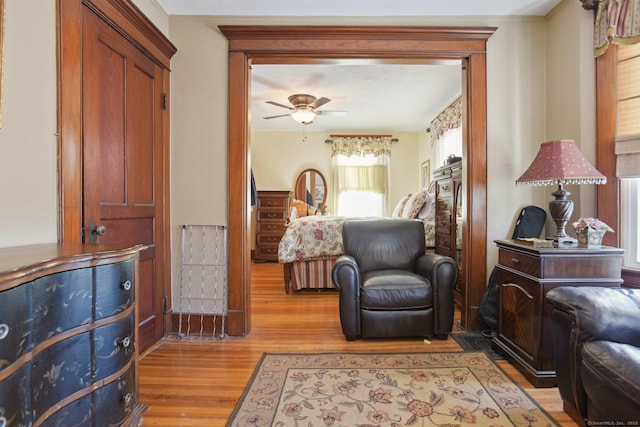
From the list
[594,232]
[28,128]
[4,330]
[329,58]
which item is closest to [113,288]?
[4,330]

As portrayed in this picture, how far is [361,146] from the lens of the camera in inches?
265

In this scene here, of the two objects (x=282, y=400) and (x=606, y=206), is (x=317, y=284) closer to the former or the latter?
(x=282, y=400)

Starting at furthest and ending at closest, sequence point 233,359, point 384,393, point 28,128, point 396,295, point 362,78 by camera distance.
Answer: point 362,78
point 396,295
point 233,359
point 384,393
point 28,128

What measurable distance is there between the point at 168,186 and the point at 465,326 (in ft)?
8.89

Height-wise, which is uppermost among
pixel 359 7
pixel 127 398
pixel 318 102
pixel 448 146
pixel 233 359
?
pixel 359 7

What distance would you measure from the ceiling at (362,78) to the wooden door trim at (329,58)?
14 centimetres

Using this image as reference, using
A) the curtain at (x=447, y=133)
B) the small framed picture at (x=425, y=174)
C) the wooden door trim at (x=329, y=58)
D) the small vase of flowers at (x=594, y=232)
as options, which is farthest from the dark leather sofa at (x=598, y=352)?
the small framed picture at (x=425, y=174)

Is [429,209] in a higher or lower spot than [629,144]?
lower

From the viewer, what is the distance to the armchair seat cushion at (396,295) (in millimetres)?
2496

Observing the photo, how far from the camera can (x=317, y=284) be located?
4.04 m

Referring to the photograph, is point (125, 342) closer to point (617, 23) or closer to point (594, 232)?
point (594, 232)

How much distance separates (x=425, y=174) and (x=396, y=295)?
423cm

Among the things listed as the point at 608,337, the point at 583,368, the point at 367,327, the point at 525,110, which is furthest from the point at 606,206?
the point at 367,327

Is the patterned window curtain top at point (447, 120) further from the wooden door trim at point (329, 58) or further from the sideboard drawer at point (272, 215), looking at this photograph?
the sideboard drawer at point (272, 215)
